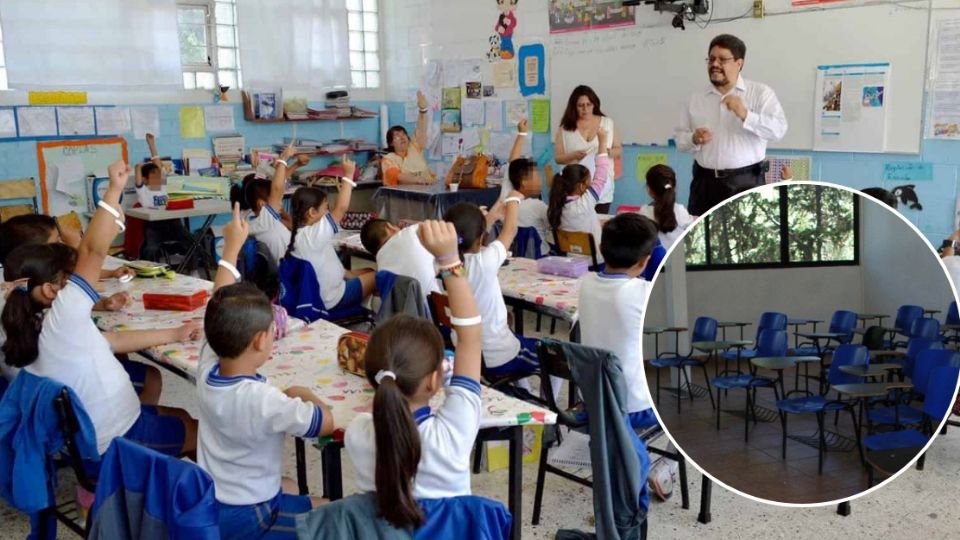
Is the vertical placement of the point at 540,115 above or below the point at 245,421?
above

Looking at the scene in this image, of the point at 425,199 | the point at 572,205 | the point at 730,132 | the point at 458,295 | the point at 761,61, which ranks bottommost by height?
the point at 425,199

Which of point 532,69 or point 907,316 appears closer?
point 907,316

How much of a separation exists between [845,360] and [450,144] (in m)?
6.88

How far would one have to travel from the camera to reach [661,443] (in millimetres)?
2686

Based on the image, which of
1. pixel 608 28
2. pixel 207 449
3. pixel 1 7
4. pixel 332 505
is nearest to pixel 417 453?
pixel 332 505

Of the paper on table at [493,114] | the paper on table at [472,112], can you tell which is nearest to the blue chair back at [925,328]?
the paper on table at [493,114]

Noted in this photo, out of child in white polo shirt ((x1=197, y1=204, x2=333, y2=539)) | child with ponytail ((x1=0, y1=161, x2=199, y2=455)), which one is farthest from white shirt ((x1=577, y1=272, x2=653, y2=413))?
child with ponytail ((x1=0, y1=161, x2=199, y2=455))

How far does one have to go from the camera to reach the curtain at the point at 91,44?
6137mm

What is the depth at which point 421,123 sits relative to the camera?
762 cm

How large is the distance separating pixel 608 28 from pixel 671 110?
764 millimetres

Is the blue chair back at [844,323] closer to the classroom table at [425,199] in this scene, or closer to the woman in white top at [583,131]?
the woman in white top at [583,131]

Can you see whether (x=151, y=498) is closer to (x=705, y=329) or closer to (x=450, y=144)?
(x=705, y=329)

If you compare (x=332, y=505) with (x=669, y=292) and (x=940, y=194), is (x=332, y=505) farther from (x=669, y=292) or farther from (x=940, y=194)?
(x=940, y=194)

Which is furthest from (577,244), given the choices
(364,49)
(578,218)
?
(364,49)
